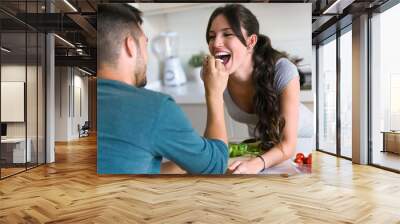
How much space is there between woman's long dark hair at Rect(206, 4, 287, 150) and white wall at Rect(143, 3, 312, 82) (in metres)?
0.11

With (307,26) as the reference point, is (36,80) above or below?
below

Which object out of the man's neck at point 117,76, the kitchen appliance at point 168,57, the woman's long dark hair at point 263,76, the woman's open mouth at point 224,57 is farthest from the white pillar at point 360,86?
the man's neck at point 117,76

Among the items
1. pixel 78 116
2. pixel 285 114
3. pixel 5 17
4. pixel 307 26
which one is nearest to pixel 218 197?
pixel 285 114

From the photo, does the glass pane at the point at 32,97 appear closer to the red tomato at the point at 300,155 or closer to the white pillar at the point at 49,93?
the white pillar at the point at 49,93

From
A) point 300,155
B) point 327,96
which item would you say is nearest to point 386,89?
point 300,155

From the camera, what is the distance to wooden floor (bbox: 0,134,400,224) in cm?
415

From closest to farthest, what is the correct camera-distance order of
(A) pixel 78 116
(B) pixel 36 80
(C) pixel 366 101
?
1. (B) pixel 36 80
2. (C) pixel 366 101
3. (A) pixel 78 116

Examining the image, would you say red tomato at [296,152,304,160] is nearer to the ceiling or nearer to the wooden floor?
the wooden floor

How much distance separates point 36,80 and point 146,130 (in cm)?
315

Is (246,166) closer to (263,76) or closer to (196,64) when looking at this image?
(263,76)

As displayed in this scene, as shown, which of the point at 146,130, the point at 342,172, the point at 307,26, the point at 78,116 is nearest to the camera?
the point at 146,130

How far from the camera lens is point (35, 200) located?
5008mm

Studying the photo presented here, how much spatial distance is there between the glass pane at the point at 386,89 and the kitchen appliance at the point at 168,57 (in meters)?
3.85

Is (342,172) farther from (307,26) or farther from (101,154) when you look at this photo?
(101,154)
